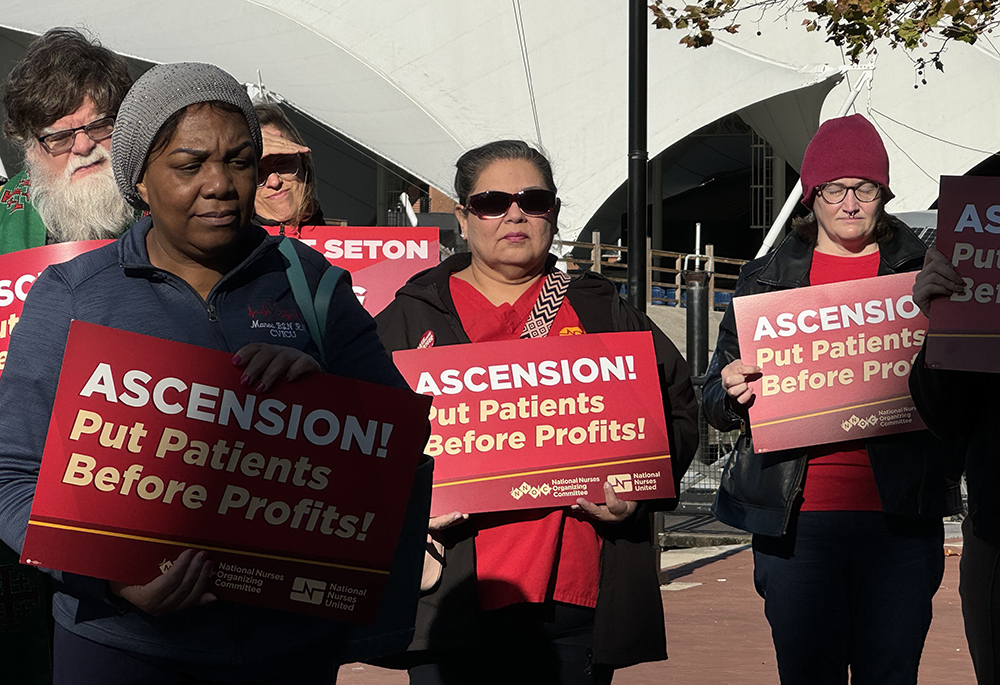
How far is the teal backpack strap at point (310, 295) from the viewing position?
270 centimetres

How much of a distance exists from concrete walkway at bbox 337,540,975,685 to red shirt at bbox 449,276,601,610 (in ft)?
10.6

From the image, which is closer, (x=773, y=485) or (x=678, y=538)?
(x=773, y=485)

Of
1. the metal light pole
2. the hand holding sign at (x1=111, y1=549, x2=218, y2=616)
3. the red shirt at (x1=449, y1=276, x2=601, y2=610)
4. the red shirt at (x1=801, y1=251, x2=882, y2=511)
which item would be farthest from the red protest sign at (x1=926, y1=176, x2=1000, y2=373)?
the metal light pole

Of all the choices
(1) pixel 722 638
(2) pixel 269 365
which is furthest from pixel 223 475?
(1) pixel 722 638

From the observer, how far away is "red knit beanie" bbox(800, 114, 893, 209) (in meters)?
4.13

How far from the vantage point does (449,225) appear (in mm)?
20406

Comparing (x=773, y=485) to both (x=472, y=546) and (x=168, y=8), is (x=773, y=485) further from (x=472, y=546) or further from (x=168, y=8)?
(x=168, y=8)

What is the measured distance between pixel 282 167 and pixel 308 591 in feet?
8.99

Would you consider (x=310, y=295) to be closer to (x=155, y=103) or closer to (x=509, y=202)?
(x=155, y=103)

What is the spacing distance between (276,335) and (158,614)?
22.4 inches

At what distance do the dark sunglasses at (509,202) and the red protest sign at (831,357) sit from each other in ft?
2.44

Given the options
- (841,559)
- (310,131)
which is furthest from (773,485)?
(310,131)

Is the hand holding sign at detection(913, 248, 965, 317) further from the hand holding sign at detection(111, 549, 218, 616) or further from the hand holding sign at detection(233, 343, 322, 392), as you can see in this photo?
the hand holding sign at detection(111, 549, 218, 616)

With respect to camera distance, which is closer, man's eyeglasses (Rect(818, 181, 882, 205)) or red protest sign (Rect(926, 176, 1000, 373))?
red protest sign (Rect(926, 176, 1000, 373))
